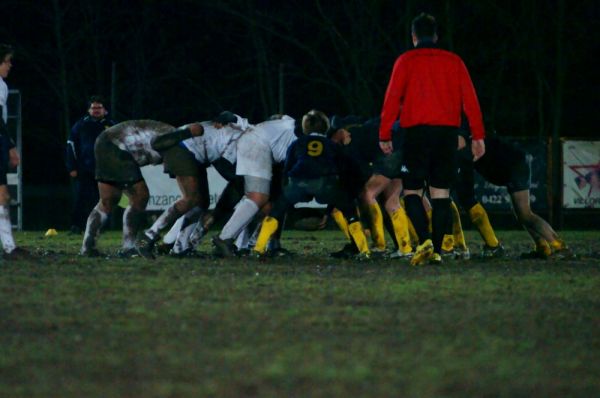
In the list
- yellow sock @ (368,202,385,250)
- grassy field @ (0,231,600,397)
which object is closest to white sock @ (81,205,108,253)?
grassy field @ (0,231,600,397)

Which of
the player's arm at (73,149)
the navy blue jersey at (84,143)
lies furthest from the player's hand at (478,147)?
the player's arm at (73,149)

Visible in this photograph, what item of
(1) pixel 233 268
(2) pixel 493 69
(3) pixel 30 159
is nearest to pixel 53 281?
(1) pixel 233 268

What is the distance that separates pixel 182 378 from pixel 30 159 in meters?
37.7

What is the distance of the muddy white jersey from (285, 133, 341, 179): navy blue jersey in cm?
131

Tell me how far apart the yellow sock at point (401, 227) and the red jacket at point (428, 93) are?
1954 mm

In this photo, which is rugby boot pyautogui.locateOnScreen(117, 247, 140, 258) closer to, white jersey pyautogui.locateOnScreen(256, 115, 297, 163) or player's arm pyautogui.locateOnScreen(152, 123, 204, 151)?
player's arm pyautogui.locateOnScreen(152, 123, 204, 151)

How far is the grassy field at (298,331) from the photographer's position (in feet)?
17.3

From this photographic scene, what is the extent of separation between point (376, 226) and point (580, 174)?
479 inches

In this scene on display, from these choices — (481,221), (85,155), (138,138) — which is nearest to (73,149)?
(85,155)

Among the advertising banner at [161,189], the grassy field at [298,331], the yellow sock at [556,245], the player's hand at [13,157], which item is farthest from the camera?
the advertising banner at [161,189]

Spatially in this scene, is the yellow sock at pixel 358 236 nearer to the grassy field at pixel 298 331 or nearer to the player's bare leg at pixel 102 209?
the grassy field at pixel 298 331

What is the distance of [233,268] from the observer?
11297 mm

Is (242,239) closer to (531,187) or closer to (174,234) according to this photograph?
(174,234)

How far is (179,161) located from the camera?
12758 millimetres
